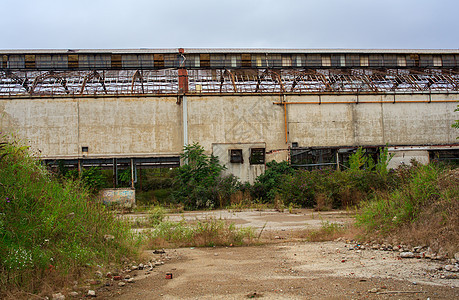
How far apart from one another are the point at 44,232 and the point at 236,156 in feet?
71.9

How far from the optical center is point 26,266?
16.3 feet

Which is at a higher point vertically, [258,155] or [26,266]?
[258,155]

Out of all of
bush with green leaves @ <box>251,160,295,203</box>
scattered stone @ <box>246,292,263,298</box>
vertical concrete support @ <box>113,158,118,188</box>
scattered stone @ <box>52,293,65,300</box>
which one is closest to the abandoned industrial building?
vertical concrete support @ <box>113,158,118,188</box>

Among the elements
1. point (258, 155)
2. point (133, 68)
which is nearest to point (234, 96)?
point (258, 155)

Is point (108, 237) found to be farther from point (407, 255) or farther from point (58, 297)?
point (407, 255)

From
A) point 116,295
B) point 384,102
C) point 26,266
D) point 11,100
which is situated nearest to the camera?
point 26,266

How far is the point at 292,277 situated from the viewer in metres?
5.85

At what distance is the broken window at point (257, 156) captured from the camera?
89.1 feet

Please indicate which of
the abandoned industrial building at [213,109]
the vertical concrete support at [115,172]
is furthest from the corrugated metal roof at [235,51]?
the vertical concrete support at [115,172]

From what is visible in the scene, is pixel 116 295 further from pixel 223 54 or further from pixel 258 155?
pixel 223 54

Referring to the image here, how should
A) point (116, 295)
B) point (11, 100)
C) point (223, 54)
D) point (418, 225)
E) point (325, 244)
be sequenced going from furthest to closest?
point (223, 54)
point (11, 100)
point (325, 244)
point (418, 225)
point (116, 295)

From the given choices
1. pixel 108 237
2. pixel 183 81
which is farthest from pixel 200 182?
pixel 108 237

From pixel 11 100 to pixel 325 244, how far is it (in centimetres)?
2604

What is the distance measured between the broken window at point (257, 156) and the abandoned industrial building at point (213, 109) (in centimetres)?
7
